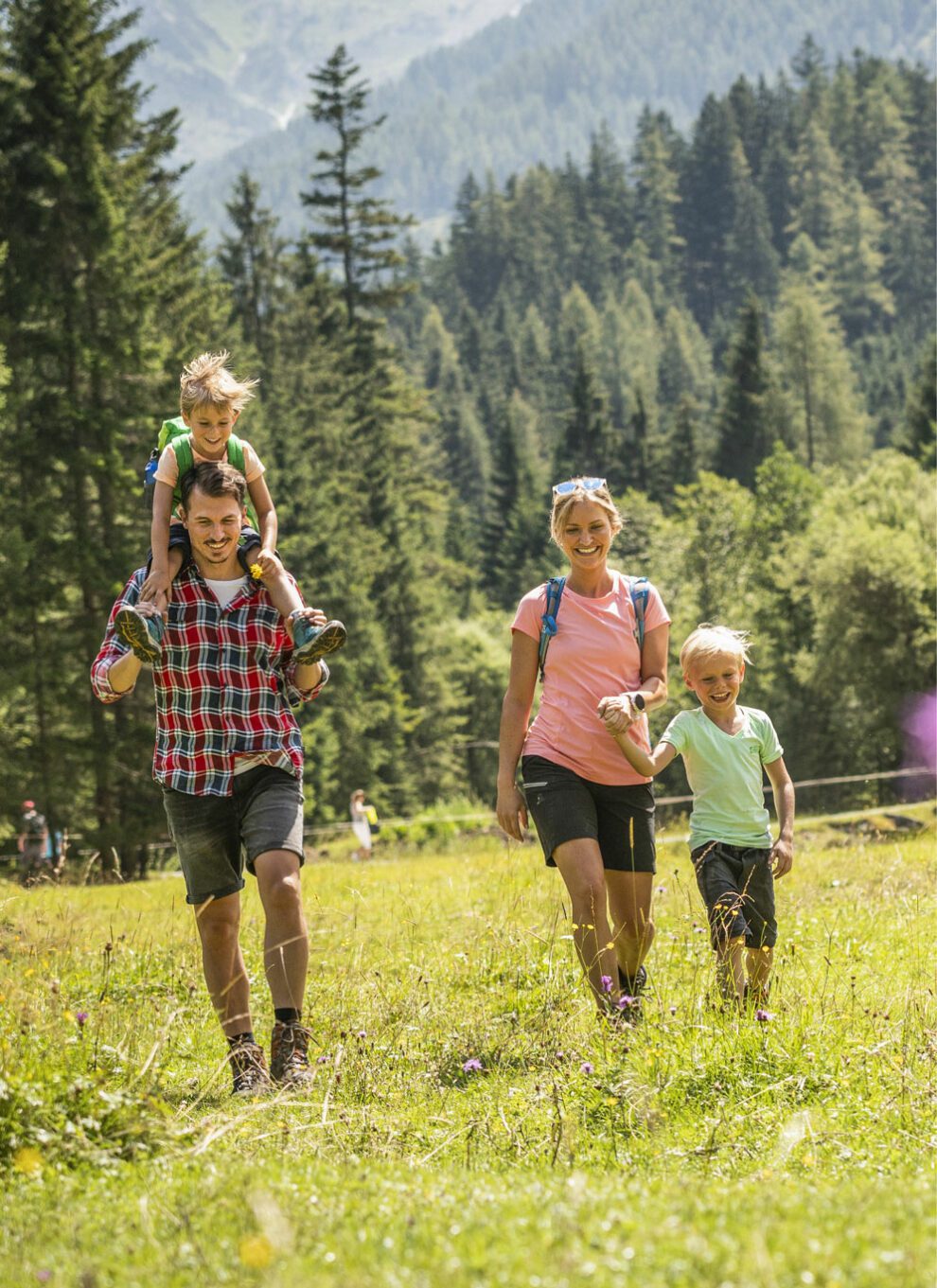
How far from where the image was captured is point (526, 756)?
5.72 metres

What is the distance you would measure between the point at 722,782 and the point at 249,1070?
2214 mm

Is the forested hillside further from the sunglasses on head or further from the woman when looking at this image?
the sunglasses on head

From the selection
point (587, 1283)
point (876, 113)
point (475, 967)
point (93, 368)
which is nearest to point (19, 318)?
point (93, 368)

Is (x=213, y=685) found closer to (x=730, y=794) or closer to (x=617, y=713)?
(x=617, y=713)

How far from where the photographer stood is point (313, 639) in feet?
16.7

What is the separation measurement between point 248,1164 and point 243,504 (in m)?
2.75

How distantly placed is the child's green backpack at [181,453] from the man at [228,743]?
13.4 inches

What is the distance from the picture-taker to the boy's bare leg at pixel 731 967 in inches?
212

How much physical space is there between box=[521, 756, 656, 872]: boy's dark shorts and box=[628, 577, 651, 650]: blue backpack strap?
0.60m

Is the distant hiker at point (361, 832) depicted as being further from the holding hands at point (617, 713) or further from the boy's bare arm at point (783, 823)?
the holding hands at point (617, 713)

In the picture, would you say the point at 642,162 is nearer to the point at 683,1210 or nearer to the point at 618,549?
the point at 618,549

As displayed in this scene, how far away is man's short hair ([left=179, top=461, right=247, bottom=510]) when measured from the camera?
5316 millimetres

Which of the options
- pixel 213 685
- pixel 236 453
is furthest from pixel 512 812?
pixel 236 453

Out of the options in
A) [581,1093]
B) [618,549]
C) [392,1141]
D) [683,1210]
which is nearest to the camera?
[683,1210]
